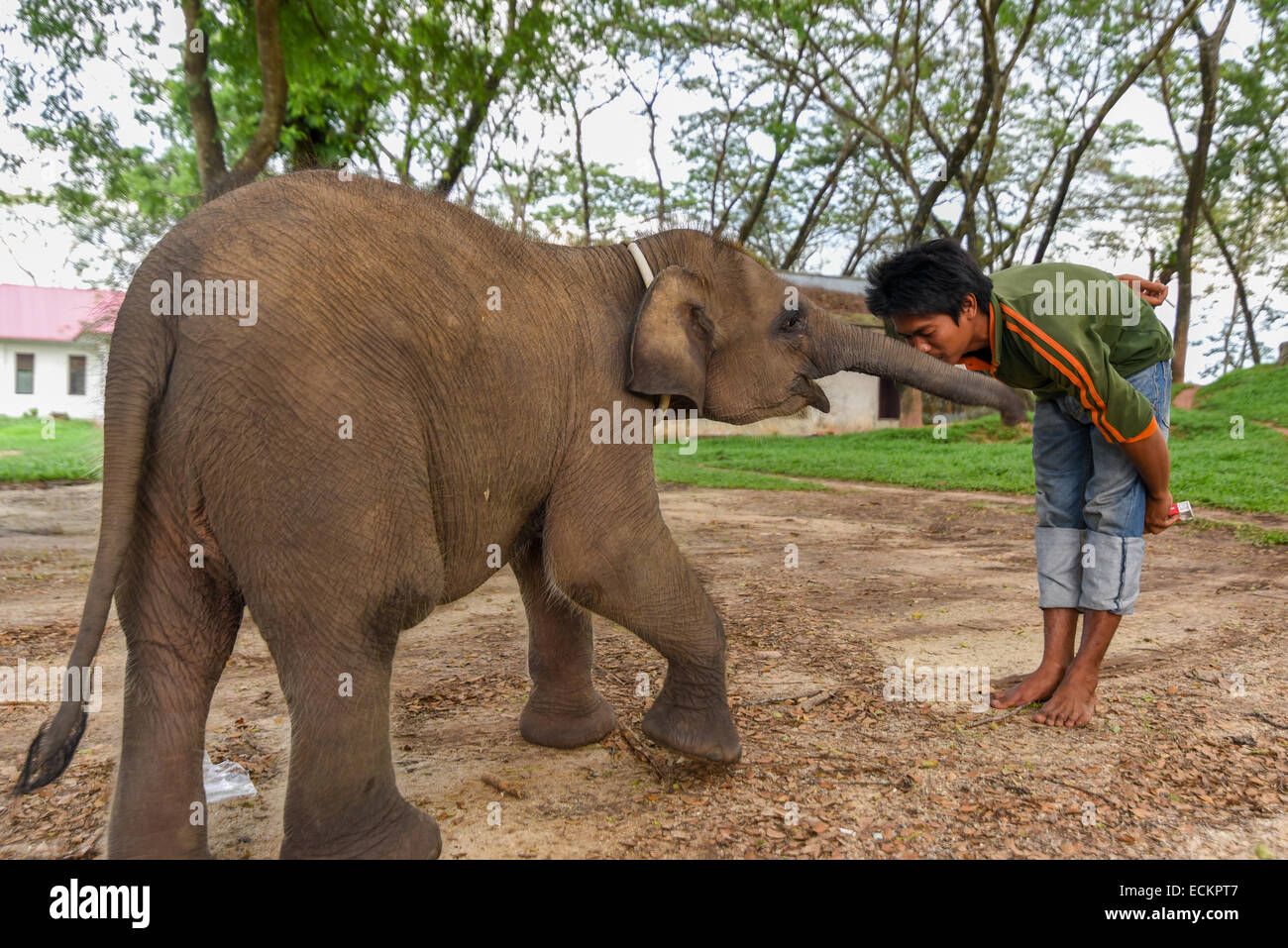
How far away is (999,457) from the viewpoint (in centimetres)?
1527

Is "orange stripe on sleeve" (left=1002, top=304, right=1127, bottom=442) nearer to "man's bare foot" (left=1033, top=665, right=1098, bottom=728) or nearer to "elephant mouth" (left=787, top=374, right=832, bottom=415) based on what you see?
"elephant mouth" (left=787, top=374, right=832, bottom=415)

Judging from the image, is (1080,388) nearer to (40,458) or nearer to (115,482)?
(115,482)

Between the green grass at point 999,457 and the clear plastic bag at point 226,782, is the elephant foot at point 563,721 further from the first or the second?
the green grass at point 999,457

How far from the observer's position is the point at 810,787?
3.15 meters

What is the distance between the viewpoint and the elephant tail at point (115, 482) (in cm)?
233

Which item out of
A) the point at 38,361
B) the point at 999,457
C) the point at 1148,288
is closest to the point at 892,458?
the point at 999,457

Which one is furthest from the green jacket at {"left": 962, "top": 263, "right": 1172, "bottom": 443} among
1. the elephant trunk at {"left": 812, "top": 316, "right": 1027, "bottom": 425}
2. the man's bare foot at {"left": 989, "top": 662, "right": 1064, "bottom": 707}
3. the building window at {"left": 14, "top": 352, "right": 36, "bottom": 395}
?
the building window at {"left": 14, "top": 352, "right": 36, "bottom": 395}

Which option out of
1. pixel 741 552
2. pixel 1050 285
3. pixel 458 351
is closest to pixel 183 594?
pixel 458 351

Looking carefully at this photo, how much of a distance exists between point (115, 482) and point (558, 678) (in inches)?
69.3

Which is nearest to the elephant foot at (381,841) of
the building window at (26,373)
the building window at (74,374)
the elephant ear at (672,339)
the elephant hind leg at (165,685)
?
the elephant hind leg at (165,685)

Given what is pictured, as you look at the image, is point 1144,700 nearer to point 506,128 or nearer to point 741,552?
point 741,552

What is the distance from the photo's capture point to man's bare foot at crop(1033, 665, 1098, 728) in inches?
147

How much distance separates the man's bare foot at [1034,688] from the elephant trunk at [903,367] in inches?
45.2

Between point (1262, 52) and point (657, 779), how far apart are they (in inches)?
936
